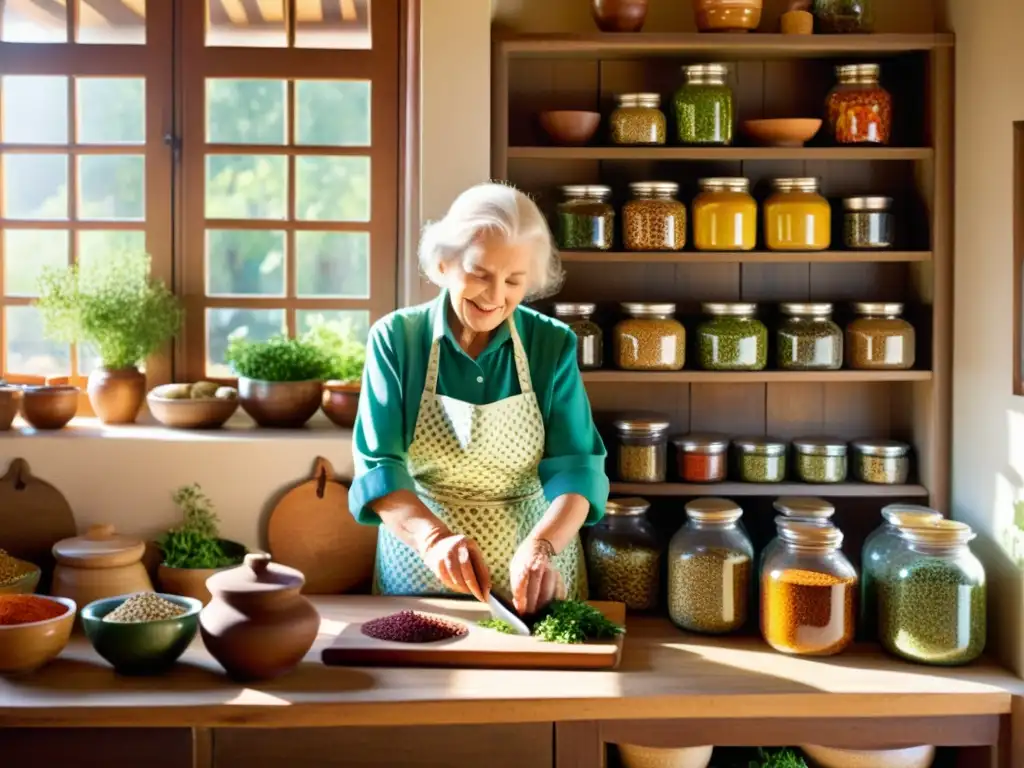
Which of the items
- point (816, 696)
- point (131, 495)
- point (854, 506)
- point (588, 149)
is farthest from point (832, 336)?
point (131, 495)

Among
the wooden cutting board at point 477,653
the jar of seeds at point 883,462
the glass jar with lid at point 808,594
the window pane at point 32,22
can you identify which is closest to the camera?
the wooden cutting board at point 477,653

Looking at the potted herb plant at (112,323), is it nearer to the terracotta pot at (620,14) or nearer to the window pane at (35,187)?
the window pane at (35,187)

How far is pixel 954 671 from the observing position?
247cm

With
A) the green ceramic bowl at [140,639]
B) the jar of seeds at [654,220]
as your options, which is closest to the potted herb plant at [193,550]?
the green ceramic bowl at [140,639]

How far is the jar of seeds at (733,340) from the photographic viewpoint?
2.94 m

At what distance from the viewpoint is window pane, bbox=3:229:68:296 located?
3.35 m

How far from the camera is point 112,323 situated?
3086mm

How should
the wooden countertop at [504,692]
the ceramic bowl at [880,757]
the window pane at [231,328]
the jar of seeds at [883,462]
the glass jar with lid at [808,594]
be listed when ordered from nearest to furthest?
1. the wooden countertop at [504,692]
2. the ceramic bowl at [880,757]
3. the glass jar with lid at [808,594]
4. the jar of seeds at [883,462]
5. the window pane at [231,328]

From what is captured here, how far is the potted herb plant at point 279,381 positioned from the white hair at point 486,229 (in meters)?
0.69

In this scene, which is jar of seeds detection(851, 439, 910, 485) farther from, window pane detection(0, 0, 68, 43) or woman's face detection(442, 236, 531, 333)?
window pane detection(0, 0, 68, 43)

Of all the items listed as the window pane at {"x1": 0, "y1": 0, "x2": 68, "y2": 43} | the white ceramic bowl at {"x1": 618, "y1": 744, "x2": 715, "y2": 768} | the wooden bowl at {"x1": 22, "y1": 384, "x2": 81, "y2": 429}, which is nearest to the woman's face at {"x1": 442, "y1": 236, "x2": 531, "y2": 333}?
the white ceramic bowl at {"x1": 618, "y1": 744, "x2": 715, "y2": 768}

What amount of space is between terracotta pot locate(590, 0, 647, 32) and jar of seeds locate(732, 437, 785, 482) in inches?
42.7

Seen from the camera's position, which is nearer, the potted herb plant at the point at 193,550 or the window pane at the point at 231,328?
the potted herb plant at the point at 193,550

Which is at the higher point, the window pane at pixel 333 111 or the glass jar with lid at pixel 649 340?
the window pane at pixel 333 111
